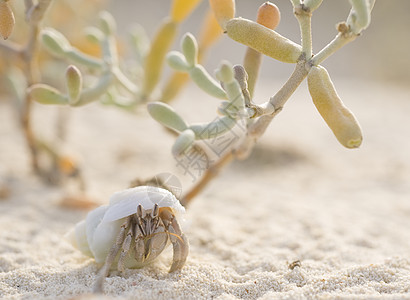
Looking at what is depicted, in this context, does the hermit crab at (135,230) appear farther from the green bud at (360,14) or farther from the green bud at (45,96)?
the green bud at (360,14)

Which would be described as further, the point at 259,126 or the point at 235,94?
the point at 259,126

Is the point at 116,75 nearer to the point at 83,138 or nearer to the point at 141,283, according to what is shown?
the point at 141,283

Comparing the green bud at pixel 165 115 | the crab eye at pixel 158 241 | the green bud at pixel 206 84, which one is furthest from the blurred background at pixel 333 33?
the crab eye at pixel 158 241

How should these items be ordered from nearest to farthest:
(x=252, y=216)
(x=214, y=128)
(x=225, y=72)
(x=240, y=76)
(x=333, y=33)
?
(x=225, y=72) → (x=240, y=76) → (x=214, y=128) → (x=252, y=216) → (x=333, y=33)

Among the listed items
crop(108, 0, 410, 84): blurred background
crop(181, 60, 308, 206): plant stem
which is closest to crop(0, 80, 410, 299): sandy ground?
crop(181, 60, 308, 206): plant stem

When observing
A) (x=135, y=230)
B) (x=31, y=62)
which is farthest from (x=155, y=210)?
(x=31, y=62)

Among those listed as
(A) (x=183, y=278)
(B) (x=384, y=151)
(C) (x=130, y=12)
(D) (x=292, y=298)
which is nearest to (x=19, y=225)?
(A) (x=183, y=278)

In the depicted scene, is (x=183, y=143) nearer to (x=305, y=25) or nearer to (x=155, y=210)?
(x=155, y=210)
